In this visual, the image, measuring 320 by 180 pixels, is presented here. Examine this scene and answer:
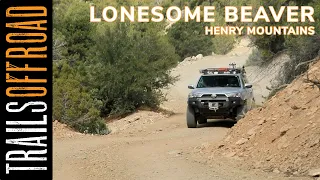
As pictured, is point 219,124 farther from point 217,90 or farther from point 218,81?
point 217,90

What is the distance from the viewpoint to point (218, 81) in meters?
21.1

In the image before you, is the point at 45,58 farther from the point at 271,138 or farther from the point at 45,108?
the point at 271,138

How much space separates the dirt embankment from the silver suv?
181 inches

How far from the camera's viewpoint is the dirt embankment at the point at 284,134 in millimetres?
11852

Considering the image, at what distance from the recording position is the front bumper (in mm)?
19969

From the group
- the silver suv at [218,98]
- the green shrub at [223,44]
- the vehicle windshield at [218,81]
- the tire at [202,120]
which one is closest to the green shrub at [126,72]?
the tire at [202,120]

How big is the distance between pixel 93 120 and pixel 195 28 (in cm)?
4714

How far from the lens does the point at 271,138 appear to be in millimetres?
13305

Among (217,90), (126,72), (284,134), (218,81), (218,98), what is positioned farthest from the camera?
(126,72)

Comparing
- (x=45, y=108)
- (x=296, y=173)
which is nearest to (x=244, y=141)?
(x=296, y=173)

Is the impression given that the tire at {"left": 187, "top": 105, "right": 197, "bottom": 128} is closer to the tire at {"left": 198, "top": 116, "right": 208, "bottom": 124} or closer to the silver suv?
the silver suv

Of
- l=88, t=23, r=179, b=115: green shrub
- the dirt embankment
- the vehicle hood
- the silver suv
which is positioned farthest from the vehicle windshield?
l=88, t=23, r=179, b=115: green shrub

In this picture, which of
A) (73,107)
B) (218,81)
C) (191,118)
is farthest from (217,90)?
(73,107)

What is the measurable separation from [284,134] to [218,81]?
808cm
